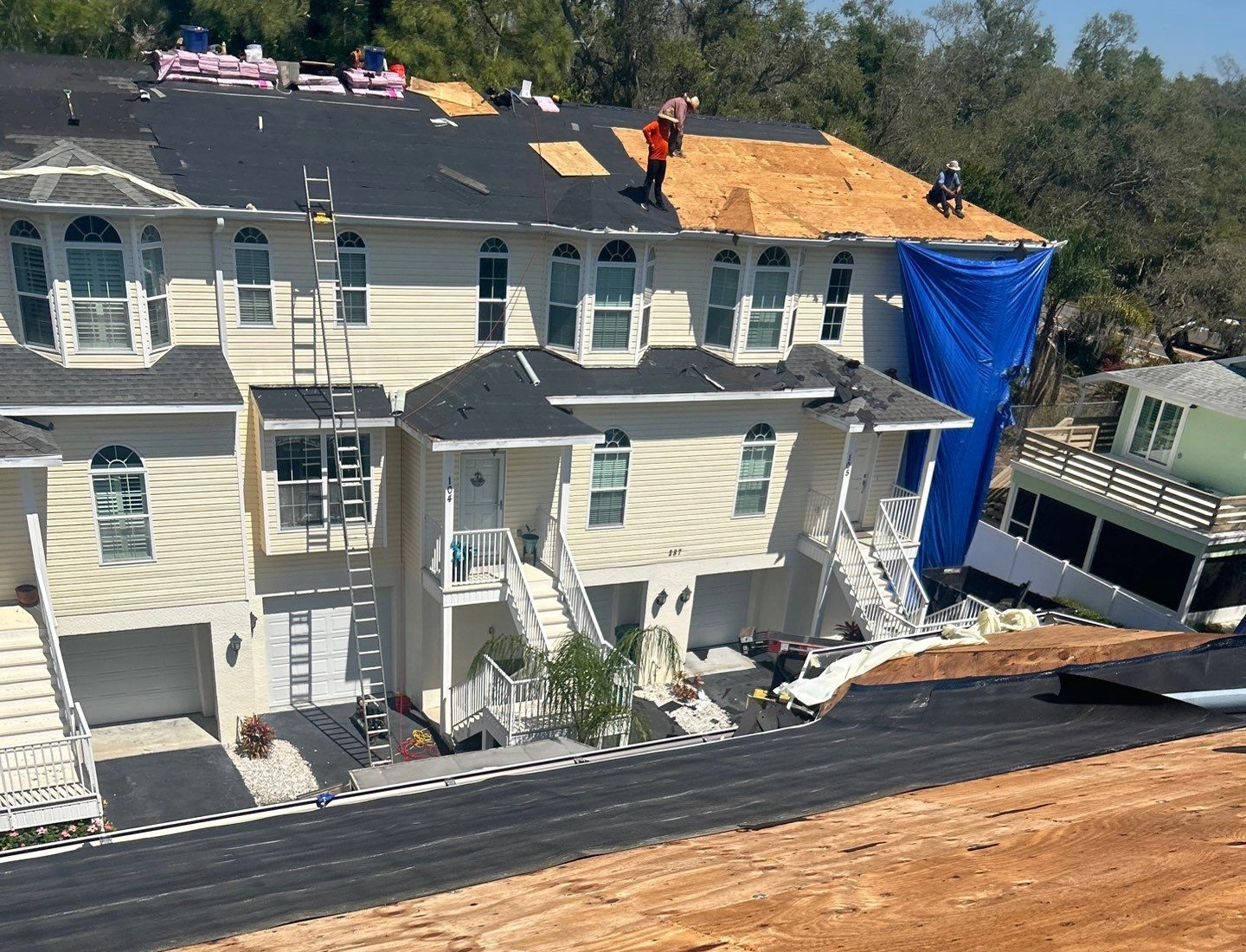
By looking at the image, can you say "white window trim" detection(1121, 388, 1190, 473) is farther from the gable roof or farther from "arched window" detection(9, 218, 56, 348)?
"arched window" detection(9, 218, 56, 348)

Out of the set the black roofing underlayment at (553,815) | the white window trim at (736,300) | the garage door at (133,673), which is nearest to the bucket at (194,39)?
the white window trim at (736,300)

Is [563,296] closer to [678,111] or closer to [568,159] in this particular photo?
[568,159]

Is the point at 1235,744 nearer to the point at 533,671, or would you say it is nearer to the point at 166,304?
the point at 533,671

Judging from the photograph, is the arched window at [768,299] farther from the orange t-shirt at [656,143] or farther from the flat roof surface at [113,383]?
the flat roof surface at [113,383]

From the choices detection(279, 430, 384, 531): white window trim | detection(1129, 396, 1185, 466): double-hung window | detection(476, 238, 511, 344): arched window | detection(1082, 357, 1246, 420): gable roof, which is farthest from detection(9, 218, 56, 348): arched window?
detection(1129, 396, 1185, 466): double-hung window

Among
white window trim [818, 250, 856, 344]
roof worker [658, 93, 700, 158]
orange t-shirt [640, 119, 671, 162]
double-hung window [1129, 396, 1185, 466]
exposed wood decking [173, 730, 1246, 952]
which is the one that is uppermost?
roof worker [658, 93, 700, 158]

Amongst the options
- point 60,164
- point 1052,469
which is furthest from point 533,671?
point 1052,469

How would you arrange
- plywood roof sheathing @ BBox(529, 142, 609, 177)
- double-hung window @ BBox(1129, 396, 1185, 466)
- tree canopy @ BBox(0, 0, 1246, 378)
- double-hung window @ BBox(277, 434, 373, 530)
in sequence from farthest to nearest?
1. tree canopy @ BBox(0, 0, 1246, 378)
2. double-hung window @ BBox(1129, 396, 1185, 466)
3. plywood roof sheathing @ BBox(529, 142, 609, 177)
4. double-hung window @ BBox(277, 434, 373, 530)
